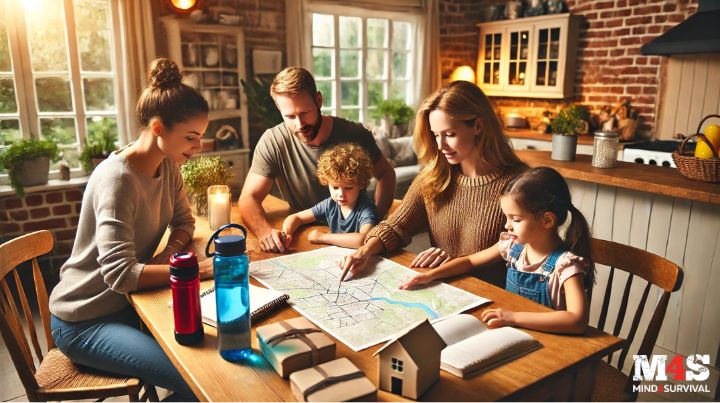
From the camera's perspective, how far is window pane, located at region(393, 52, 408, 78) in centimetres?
596

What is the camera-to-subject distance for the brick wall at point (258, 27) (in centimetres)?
459

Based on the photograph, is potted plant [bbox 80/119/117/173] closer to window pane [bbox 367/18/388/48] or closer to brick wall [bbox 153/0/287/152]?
brick wall [bbox 153/0/287/152]

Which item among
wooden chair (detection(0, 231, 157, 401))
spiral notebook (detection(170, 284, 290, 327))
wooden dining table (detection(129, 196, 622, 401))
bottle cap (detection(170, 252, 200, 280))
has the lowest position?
wooden chair (detection(0, 231, 157, 401))

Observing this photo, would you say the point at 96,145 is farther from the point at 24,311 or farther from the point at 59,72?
the point at 24,311

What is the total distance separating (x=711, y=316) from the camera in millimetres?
2312

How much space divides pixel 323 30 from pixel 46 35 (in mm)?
2553

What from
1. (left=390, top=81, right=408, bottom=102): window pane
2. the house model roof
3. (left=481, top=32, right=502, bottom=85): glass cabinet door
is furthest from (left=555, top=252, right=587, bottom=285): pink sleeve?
(left=481, top=32, right=502, bottom=85): glass cabinet door

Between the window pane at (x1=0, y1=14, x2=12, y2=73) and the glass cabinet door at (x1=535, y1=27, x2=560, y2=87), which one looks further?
the glass cabinet door at (x1=535, y1=27, x2=560, y2=87)

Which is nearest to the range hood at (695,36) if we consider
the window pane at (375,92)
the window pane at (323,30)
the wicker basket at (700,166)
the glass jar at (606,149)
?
the glass jar at (606,149)

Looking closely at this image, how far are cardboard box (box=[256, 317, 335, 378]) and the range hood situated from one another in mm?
4281

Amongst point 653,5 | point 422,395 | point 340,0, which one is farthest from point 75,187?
point 653,5

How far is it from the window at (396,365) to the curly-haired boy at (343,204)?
833 mm

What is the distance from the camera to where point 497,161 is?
1707 millimetres

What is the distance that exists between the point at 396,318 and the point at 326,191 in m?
1.25
